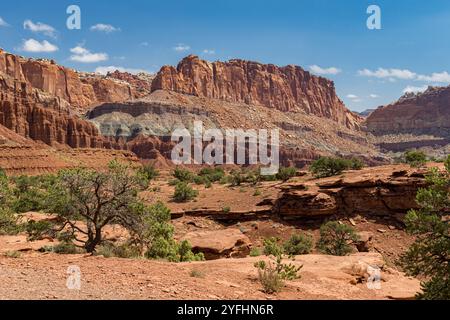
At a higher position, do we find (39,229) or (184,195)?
(39,229)

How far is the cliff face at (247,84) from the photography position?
5881 inches

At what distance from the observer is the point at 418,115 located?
166250 mm

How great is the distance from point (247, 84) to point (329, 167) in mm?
141427

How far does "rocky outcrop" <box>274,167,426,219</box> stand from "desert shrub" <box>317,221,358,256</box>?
4576mm

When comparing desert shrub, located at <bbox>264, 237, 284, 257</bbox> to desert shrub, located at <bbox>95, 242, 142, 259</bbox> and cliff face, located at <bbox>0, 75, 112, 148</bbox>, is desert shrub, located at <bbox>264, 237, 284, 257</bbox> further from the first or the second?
cliff face, located at <bbox>0, 75, 112, 148</bbox>

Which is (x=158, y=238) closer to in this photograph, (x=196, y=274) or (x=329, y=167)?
(x=196, y=274)

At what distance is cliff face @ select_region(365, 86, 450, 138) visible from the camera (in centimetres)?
16050

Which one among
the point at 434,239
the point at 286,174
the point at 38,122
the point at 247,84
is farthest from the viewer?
the point at 247,84

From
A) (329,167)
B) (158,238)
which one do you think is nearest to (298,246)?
(158,238)

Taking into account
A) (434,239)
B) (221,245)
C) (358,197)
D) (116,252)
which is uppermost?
(434,239)

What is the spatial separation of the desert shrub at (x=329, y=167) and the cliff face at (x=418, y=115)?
135 meters

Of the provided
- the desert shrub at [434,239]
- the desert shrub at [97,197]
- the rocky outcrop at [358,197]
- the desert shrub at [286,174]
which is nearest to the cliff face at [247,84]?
the desert shrub at [286,174]

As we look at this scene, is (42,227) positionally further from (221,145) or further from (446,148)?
(446,148)

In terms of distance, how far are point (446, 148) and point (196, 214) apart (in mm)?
133942
